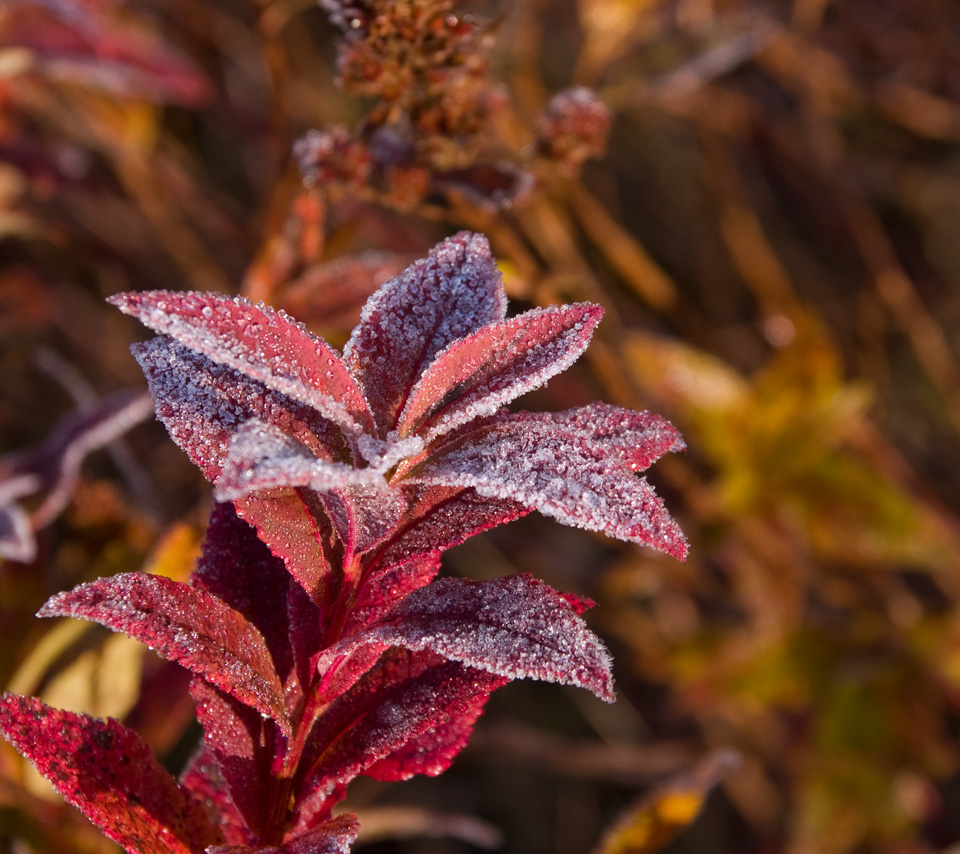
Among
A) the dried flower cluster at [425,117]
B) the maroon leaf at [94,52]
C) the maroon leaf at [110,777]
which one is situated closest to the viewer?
the maroon leaf at [110,777]

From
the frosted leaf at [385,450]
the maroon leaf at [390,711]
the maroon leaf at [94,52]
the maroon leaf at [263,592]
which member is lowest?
the maroon leaf at [390,711]

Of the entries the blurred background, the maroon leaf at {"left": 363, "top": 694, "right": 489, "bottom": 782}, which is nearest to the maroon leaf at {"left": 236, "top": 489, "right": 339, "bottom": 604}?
the maroon leaf at {"left": 363, "top": 694, "right": 489, "bottom": 782}

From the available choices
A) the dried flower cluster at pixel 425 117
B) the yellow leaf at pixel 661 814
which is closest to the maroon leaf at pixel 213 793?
the yellow leaf at pixel 661 814

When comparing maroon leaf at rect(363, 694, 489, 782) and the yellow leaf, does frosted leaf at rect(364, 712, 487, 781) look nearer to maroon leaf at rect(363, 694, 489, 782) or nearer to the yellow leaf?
maroon leaf at rect(363, 694, 489, 782)

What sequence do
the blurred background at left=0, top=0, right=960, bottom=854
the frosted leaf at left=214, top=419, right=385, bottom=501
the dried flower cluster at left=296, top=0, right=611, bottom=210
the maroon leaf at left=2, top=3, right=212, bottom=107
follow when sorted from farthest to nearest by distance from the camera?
the maroon leaf at left=2, top=3, right=212, bottom=107 < the blurred background at left=0, top=0, right=960, bottom=854 < the dried flower cluster at left=296, top=0, right=611, bottom=210 < the frosted leaf at left=214, top=419, right=385, bottom=501

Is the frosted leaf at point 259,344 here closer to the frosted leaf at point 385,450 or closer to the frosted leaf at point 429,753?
the frosted leaf at point 385,450
